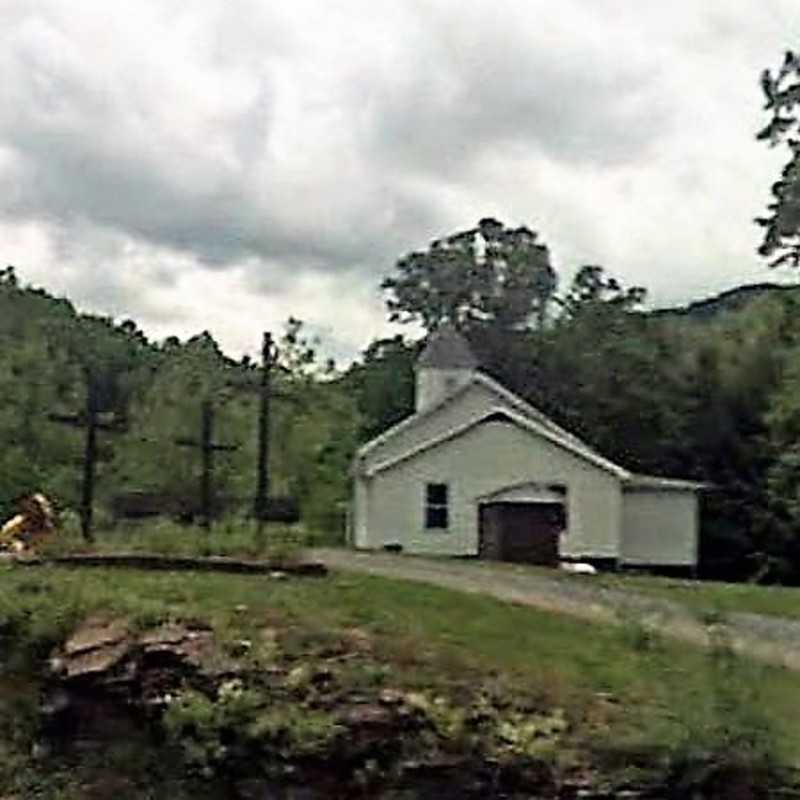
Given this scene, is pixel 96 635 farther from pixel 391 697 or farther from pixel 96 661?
pixel 391 697

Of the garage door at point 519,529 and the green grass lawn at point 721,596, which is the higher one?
the garage door at point 519,529

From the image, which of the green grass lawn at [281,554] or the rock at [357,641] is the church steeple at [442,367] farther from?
the rock at [357,641]

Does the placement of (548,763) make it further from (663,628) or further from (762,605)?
(762,605)

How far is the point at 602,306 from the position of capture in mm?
57062

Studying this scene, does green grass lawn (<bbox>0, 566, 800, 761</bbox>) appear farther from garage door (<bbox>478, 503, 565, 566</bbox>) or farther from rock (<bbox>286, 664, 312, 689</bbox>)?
garage door (<bbox>478, 503, 565, 566</bbox>)

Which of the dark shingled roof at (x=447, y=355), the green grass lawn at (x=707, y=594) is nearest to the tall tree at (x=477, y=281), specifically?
the dark shingled roof at (x=447, y=355)

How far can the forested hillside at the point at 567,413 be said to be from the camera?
45.7 m

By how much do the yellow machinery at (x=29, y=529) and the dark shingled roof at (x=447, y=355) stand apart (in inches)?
911

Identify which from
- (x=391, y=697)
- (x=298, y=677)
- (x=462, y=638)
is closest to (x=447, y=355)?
(x=462, y=638)

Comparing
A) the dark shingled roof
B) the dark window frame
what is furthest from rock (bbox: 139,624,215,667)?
the dark shingled roof

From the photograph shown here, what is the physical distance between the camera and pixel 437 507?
141 feet

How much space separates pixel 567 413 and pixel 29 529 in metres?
28.7

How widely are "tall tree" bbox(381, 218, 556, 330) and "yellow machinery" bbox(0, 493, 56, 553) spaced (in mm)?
44598

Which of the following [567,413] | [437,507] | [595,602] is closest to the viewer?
[595,602]
